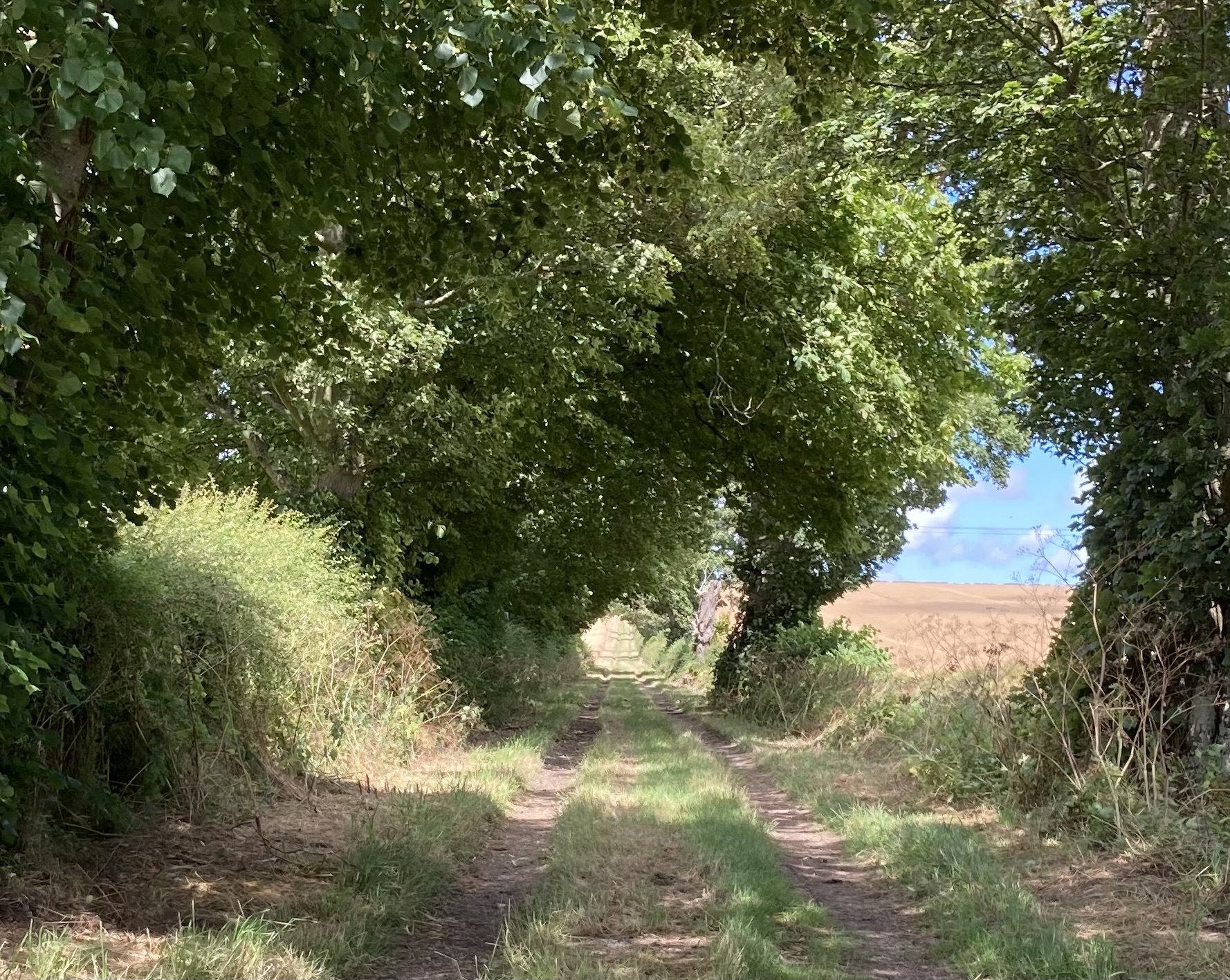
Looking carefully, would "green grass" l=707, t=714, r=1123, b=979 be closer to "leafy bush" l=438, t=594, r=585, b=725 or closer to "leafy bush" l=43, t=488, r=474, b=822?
"leafy bush" l=43, t=488, r=474, b=822

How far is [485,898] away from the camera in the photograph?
655 centimetres

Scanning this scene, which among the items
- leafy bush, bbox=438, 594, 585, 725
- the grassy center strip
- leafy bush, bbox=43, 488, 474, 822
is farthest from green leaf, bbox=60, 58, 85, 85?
leafy bush, bbox=438, 594, 585, 725

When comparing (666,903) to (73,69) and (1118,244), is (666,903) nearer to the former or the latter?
(73,69)

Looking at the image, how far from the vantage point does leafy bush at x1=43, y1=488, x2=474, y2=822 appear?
6938mm

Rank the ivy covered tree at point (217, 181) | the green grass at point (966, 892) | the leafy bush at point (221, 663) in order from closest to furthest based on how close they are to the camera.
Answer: the ivy covered tree at point (217, 181)
the green grass at point (966, 892)
the leafy bush at point (221, 663)

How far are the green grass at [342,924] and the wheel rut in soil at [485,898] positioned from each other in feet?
0.43

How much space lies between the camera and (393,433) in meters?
12.8

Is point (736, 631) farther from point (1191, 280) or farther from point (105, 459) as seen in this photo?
point (105, 459)

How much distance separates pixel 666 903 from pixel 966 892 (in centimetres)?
201

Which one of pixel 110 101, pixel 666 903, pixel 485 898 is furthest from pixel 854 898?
pixel 110 101

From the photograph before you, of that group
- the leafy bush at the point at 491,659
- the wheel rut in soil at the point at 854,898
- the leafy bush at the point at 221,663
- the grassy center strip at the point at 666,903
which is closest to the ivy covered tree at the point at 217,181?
the leafy bush at the point at 221,663

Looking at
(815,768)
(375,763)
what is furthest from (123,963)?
Answer: (815,768)

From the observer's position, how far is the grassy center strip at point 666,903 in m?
4.86

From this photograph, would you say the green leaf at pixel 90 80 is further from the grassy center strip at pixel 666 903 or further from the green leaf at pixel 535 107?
the grassy center strip at pixel 666 903
